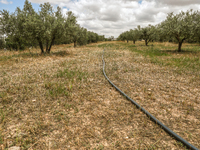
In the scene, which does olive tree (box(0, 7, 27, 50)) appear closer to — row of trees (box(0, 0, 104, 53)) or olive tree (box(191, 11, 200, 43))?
row of trees (box(0, 0, 104, 53))

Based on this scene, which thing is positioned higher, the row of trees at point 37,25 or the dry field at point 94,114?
the row of trees at point 37,25

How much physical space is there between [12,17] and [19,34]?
448cm

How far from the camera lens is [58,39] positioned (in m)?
18.0

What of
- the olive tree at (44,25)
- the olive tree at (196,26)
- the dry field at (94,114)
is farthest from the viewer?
the olive tree at (196,26)

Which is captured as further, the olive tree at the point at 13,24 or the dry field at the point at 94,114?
the olive tree at the point at 13,24

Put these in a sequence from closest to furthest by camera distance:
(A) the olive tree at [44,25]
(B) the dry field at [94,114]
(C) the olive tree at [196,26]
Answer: (B) the dry field at [94,114]
(A) the olive tree at [44,25]
(C) the olive tree at [196,26]

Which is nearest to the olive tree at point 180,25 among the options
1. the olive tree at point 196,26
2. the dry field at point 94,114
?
the olive tree at point 196,26

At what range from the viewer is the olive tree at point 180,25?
18.5m

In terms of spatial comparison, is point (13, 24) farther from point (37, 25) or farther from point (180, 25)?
point (180, 25)

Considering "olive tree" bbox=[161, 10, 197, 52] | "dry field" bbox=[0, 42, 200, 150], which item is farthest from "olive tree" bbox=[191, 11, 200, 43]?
"dry field" bbox=[0, 42, 200, 150]

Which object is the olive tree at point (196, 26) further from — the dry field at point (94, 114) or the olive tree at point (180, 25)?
the dry field at point (94, 114)

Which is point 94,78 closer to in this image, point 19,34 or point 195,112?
point 195,112

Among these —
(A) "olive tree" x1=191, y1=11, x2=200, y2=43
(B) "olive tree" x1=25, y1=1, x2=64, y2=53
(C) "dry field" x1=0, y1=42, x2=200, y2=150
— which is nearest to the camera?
(C) "dry field" x1=0, y1=42, x2=200, y2=150

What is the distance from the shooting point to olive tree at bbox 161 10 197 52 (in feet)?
60.7
